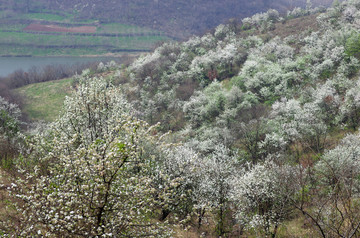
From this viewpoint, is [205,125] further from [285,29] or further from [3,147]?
[285,29]

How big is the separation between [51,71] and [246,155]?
127163 mm

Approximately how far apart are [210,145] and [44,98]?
85748 mm

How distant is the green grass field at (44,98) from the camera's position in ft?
285

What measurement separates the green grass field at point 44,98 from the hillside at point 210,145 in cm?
412

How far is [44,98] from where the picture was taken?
10006cm

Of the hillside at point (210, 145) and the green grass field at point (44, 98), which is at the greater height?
the hillside at point (210, 145)

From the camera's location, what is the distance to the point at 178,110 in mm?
65250

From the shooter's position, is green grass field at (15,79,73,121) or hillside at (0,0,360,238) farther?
green grass field at (15,79,73,121)

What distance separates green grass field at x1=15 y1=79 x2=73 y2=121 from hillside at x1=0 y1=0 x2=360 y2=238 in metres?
4.12

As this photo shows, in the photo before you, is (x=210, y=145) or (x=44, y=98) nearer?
(x=210, y=145)

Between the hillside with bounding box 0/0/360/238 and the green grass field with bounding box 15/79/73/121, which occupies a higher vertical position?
the hillside with bounding box 0/0/360/238

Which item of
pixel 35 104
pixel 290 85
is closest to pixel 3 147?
pixel 290 85

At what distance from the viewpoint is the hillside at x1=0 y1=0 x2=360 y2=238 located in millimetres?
8469

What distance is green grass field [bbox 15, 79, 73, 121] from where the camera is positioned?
285 feet
